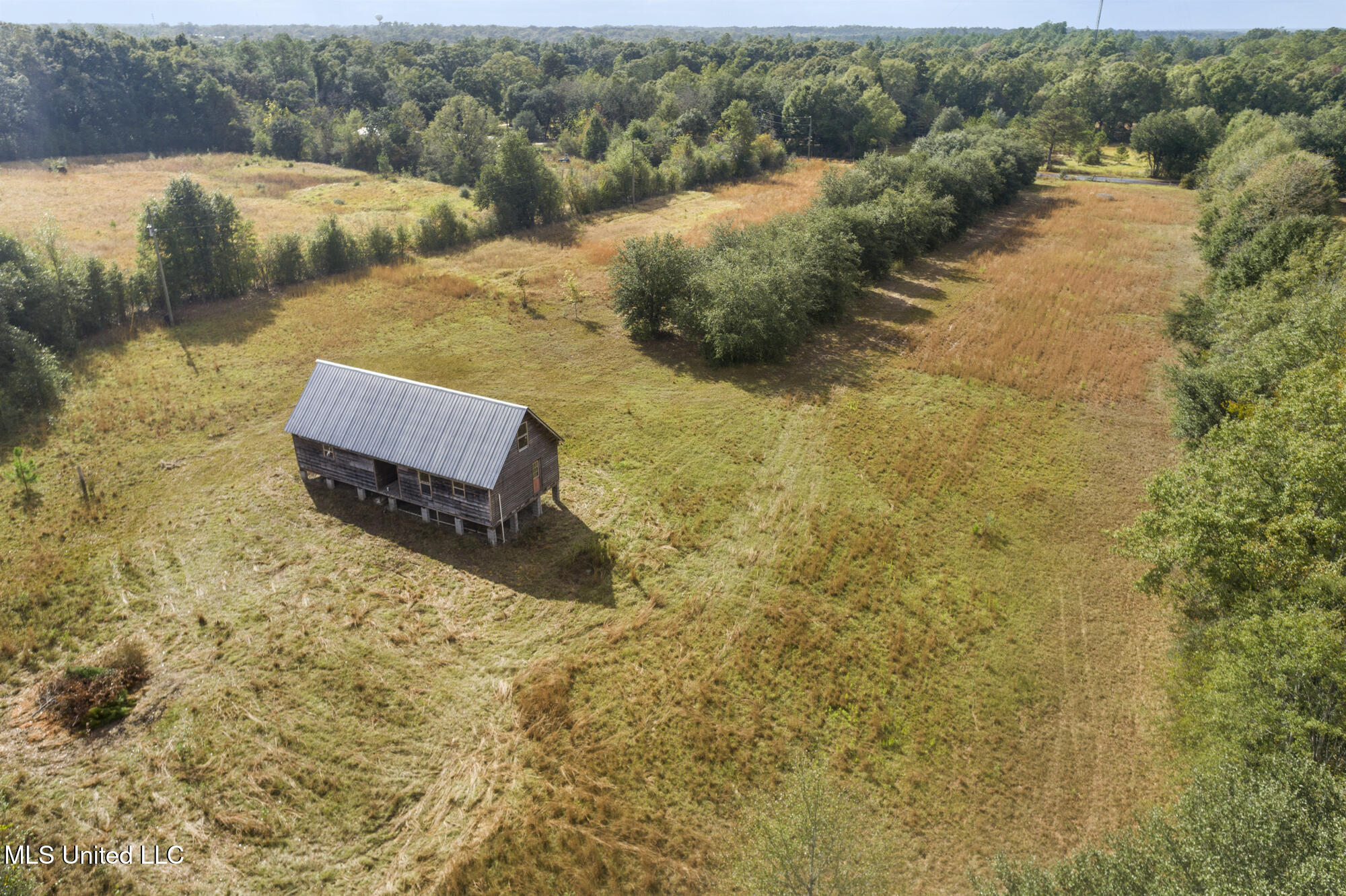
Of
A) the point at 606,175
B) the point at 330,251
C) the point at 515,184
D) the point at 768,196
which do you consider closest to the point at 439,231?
the point at 515,184

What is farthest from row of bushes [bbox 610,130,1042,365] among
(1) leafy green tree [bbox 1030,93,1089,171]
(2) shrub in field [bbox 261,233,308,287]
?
(1) leafy green tree [bbox 1030,93,1089,171]

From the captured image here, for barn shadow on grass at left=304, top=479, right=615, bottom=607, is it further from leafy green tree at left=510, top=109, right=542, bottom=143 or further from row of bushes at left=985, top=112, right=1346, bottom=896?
leafy green tree at left=510, top=109, right=542, bottom=143

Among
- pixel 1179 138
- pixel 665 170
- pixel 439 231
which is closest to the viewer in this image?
pixel 439 231

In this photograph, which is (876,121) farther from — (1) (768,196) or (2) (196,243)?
(2) (196,243)

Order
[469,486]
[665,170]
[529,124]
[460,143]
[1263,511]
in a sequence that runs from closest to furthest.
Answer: [1263,511] < [469,486] < [460,143] < [665,170] < [529,124]

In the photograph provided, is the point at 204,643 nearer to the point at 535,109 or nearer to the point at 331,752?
the point at 331,752

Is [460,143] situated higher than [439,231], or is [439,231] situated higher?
[460,143]

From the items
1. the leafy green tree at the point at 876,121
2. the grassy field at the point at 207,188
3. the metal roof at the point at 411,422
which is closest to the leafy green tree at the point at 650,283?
the metal roof at the point at 411,422

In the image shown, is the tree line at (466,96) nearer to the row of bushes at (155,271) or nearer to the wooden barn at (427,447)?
the row of bushes at (155,271)
